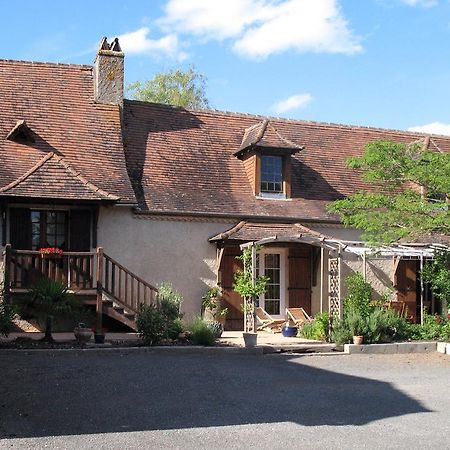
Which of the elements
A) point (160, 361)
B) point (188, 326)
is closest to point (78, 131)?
point (188, 326)

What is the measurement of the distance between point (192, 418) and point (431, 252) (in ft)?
39.5

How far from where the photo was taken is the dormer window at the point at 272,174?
2038 cm

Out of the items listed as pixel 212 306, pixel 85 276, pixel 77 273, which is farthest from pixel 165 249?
pixel 77 273

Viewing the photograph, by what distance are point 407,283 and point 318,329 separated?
518cm

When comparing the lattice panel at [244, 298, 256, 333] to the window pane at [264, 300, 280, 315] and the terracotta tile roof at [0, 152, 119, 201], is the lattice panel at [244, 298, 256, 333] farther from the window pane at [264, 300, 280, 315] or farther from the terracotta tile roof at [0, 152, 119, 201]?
the terracotta tile roof at [0, 152, 119, 201]

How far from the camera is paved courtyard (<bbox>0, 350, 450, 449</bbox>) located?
751cm

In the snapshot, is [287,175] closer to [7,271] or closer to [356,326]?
[356,326]

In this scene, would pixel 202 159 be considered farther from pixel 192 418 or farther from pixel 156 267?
pixel 192 418

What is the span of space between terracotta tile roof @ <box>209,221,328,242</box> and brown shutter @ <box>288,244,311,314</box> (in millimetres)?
772

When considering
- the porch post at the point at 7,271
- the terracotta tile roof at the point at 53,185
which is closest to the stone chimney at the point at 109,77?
the terracotta tile roof at the point at 53,185

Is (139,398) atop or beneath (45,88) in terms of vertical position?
beneath

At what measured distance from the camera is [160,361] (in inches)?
510

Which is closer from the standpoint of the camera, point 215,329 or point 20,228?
point 215,329

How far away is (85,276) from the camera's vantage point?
16.6m
